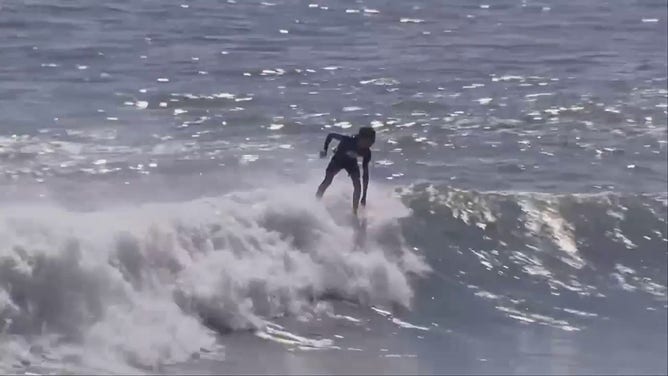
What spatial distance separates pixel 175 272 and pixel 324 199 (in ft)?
9.79

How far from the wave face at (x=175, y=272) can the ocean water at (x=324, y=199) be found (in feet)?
0.09

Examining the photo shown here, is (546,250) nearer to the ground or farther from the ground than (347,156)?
nearer to the ground

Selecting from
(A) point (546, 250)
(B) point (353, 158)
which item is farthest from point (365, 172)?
(A) point (546, 250)

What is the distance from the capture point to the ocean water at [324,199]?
1308 centimetres

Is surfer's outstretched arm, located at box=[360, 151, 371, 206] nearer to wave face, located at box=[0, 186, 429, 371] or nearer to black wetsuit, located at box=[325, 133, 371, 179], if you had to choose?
black wetsuit, located at box=[325, 133, 371, 179]

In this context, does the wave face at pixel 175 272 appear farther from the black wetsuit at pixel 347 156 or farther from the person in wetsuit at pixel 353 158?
the black wetsuit at pixel 347 156

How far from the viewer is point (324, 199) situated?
16.7m

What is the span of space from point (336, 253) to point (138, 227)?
212 cm

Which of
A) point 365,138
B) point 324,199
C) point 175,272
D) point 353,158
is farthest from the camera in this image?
point 324,199

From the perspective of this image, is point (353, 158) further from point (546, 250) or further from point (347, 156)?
point (546, 250)

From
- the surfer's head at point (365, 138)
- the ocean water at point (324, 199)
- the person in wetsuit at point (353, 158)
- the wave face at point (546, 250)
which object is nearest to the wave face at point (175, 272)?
the ocean water at point (324, 199)

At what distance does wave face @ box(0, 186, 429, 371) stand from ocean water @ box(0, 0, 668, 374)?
0.09 feet

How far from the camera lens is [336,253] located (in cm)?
1538

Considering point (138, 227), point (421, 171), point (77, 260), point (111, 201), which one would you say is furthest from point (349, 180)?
point (77, 260)
